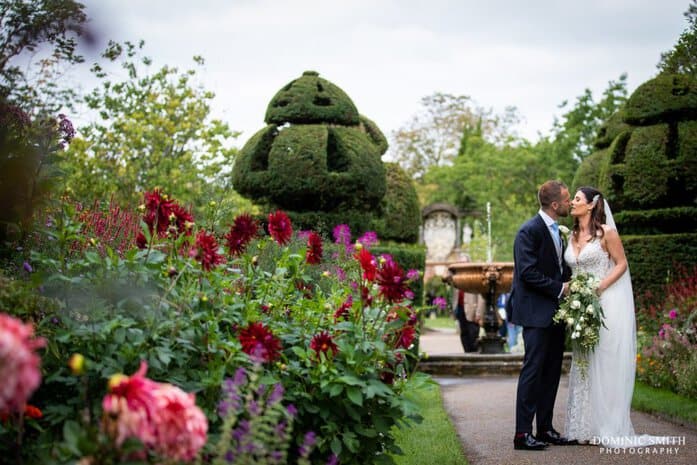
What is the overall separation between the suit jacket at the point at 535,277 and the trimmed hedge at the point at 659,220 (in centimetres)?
764

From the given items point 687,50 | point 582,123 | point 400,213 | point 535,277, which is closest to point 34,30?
point 535,277

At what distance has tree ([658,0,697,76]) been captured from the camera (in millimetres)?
9000

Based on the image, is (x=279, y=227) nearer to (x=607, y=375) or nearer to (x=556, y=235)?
(x=556, y=235)

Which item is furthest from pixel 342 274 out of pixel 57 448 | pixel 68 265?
pixel 57 448

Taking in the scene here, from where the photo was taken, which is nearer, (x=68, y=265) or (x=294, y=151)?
(x=68, y=265)

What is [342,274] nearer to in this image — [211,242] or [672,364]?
[211,242]

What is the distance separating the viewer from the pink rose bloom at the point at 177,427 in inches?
87.6

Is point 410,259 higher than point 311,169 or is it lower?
lower

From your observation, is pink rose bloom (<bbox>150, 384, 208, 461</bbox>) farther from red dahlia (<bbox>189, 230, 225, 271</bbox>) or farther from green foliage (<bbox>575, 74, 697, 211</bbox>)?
green foliage (<bbox>575, 74, 697, 211</bbox>)

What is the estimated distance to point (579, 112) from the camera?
30.4 meters

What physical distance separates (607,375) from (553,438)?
628 millimetres

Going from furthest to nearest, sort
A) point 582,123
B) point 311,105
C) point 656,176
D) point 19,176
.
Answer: point 582,123
point 311,105
point 656,176
point 19,176

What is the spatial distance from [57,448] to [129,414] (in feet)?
2.48

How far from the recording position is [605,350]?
20.1 feet
